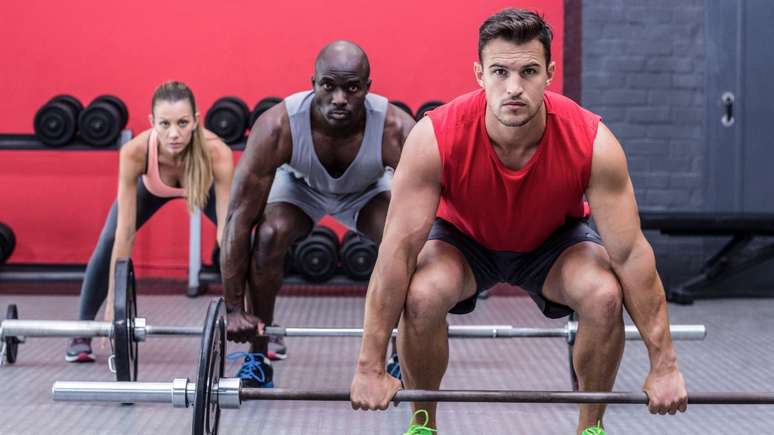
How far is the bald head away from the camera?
10.1ft

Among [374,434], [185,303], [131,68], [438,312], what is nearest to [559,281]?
[438,312]

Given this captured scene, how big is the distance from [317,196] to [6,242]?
267 cm

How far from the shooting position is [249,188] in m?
3.16

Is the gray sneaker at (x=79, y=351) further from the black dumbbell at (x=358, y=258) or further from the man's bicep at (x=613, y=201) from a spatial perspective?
the man's bicep at (x=613, y=201)

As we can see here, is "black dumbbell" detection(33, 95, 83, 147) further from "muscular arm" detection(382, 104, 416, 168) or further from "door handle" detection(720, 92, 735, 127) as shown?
"door handle" detection(720, 92, 735, 127)

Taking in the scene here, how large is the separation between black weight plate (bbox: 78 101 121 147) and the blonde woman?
1372 millimetres

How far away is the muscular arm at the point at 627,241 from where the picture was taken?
225cm

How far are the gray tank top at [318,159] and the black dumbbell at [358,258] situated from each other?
6.39ft

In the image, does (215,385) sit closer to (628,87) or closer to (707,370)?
(707,370)

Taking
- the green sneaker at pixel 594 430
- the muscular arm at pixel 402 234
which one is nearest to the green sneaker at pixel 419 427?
the muscular arm at pixel 402 234

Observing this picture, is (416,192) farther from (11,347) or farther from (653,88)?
(653,88)

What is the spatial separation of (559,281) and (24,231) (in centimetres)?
427

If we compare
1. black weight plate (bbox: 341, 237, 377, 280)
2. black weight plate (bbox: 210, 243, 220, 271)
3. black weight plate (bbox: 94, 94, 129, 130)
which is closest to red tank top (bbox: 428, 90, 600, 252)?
black weight plate (bbox: 341, 237, 377, 280)

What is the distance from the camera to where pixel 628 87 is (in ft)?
18.2
